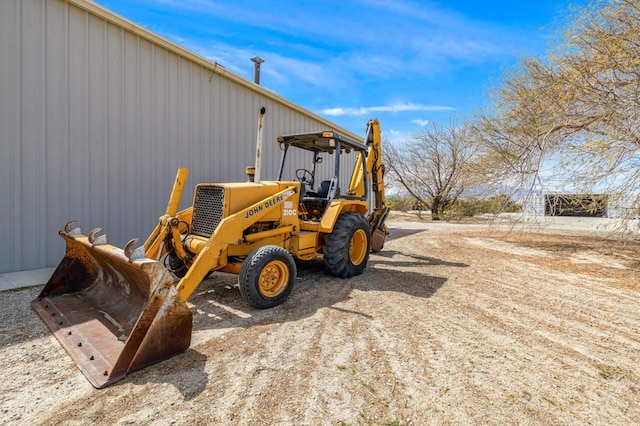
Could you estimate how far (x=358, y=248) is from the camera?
5.74m

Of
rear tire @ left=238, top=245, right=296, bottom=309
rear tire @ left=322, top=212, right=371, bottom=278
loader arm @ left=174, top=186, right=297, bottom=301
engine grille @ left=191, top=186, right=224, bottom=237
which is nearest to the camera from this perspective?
loader arm @ left=174, top=186, right=297, bottom=301

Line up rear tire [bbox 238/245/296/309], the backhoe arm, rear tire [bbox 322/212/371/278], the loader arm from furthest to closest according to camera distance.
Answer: the backhoe arm
rear tire [bbox 322/212/371/278]
rear tire [bbox 238/245/296/309]
the loader arm

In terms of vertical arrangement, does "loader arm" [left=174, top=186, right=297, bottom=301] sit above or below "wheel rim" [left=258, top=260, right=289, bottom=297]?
above

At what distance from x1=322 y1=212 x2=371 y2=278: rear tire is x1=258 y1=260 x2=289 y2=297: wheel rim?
1238mm

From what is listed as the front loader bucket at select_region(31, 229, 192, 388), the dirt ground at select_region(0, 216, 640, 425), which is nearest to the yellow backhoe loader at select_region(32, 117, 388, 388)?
the front loader bucket at select_region(31, 229, 192, 388)

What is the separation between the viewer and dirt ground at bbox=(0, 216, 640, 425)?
207 cm

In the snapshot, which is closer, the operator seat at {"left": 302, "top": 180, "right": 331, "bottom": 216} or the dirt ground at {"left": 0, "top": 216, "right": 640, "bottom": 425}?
the dirt ground at {"left": 0, "top": 216, "right": 640, "bottom": 425}

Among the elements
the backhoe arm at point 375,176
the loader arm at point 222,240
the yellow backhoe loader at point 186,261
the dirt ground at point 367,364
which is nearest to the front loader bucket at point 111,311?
the yellow backhoe loader at point 186,261

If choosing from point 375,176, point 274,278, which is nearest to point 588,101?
point 375,176

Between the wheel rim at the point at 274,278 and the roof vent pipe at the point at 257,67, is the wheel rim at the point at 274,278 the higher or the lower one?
the lower one

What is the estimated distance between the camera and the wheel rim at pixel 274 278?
3850 millimetres

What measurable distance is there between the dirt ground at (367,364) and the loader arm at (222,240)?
1.51ft

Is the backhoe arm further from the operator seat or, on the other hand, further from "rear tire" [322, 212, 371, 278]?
"rear tire" [322, 212, 371, 278]

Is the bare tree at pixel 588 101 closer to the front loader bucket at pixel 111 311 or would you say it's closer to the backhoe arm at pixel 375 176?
the backhoe arm at pixel 375 176
